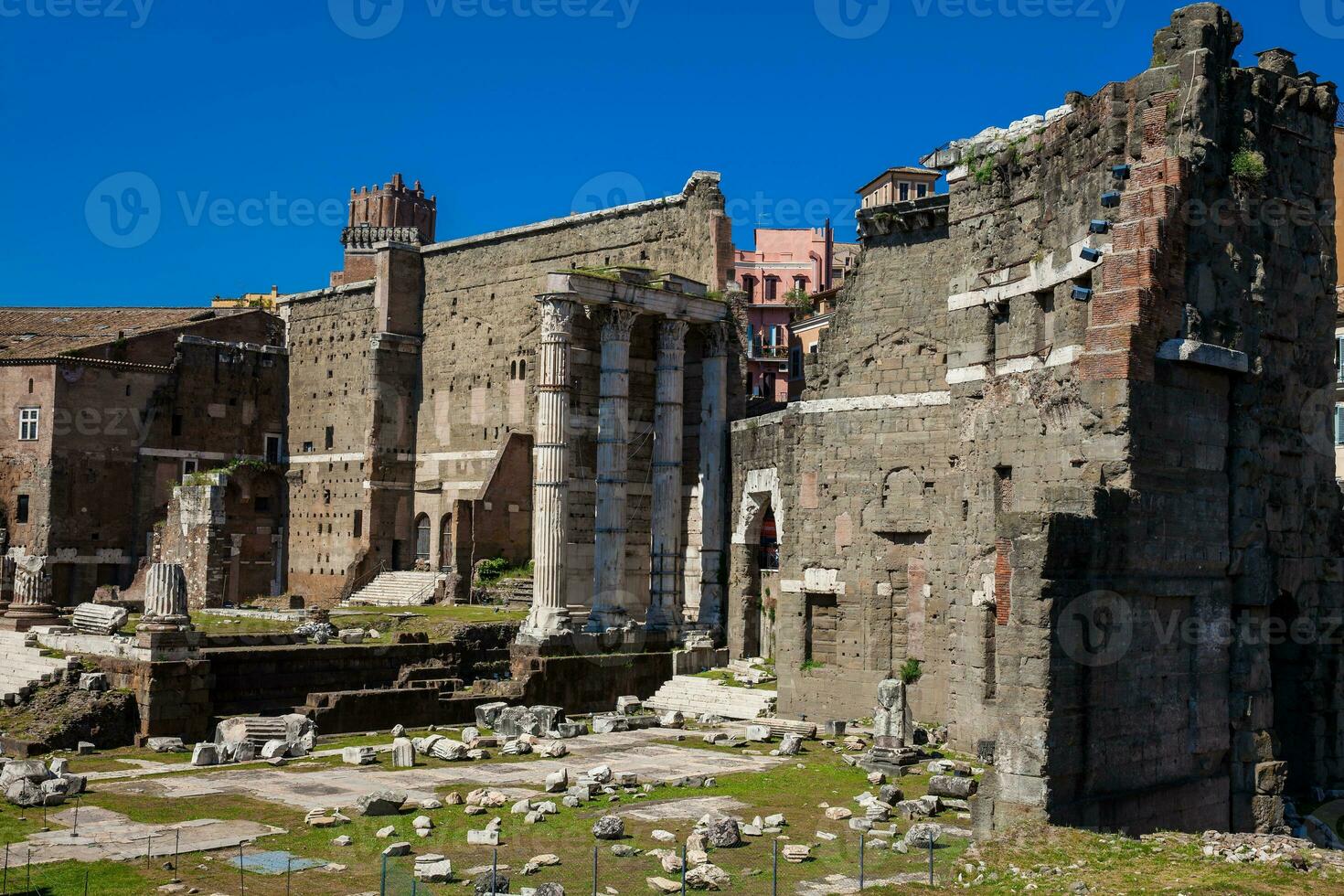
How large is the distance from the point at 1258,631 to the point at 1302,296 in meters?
4.80

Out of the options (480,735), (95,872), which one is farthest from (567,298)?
(95,872)

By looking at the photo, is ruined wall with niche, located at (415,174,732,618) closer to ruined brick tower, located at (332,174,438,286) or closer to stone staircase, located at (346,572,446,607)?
stone staircase, located at (346,572,446,607)

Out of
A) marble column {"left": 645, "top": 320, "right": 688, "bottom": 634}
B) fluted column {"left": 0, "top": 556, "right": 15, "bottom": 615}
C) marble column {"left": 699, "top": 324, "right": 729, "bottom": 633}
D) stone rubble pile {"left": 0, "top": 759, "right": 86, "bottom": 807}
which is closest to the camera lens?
stone rubble pile {"left": 0, "top": 759, "right": 86, "bottom": 807}

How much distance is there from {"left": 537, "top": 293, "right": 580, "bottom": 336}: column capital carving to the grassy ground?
15.7 metres

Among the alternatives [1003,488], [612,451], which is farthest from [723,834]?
[612,451]

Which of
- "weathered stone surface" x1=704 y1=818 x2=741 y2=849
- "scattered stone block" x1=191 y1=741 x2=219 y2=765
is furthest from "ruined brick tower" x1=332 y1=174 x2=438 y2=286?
"weathered stone surface" x1=704 y1=818 x2=741 y2=849

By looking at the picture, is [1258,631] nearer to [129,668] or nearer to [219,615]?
[129,668]

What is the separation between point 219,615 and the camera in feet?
126

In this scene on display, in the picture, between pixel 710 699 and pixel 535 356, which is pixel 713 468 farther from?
pixel 535 356

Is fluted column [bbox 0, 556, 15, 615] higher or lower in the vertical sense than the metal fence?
higher

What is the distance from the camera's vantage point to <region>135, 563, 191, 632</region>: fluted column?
27.0 metres

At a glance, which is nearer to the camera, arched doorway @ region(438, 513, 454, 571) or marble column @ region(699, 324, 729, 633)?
marble column @ region(699, 324, 729, 633)

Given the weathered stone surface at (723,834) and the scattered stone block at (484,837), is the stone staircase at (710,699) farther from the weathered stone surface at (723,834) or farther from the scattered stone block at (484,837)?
the scattered stone block at (484,837)

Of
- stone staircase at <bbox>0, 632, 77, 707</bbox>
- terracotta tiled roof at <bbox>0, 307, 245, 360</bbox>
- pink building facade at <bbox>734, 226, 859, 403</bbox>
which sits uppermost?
pink building facade at <bbox>734, 226, 859, 403</bbox>
